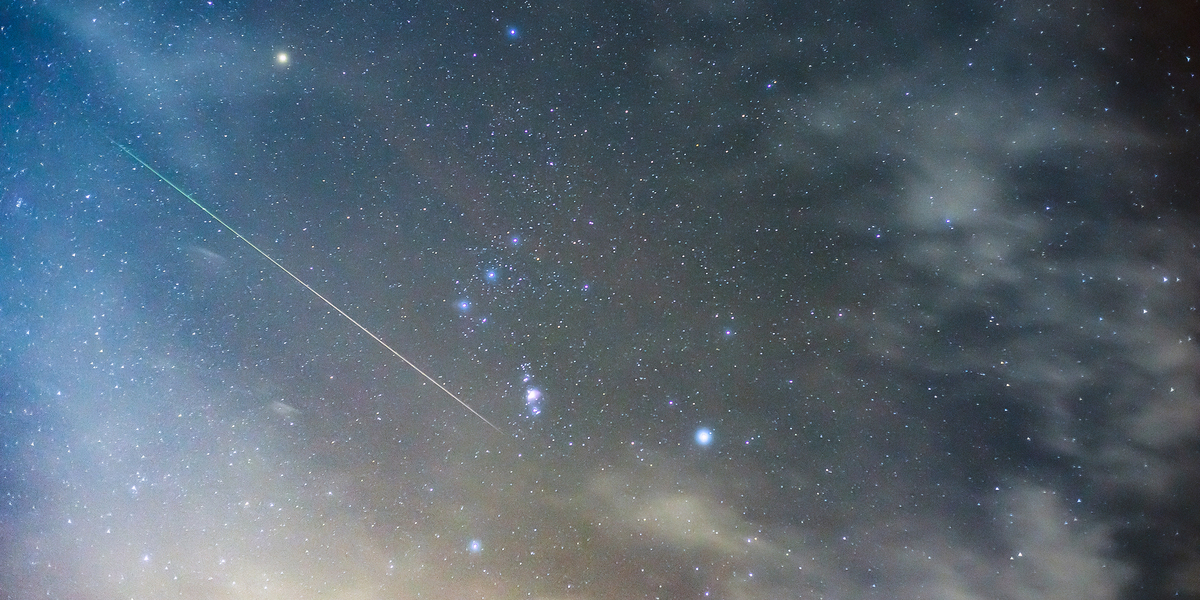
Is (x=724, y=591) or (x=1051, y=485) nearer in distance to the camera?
(x=1051, y=485)

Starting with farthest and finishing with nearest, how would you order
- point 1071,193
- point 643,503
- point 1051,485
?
point 643,503 → point 1051,485 → point 1071,193

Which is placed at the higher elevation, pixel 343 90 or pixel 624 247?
pixel 343 90

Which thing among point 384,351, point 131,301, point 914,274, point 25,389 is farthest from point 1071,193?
point 25,389

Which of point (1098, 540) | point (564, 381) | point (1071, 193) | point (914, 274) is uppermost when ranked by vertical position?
point (1071, 193)

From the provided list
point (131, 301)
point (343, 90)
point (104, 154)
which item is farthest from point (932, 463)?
point (104, 154)

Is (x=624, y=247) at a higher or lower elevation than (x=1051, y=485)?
higher

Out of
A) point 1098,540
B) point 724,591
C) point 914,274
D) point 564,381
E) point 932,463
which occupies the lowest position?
point 724,591

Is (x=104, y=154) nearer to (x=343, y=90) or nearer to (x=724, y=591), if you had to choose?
(x=343, y=90)

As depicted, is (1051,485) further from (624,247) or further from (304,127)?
(304,127)

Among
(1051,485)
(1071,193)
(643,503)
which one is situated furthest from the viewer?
(643,503)
